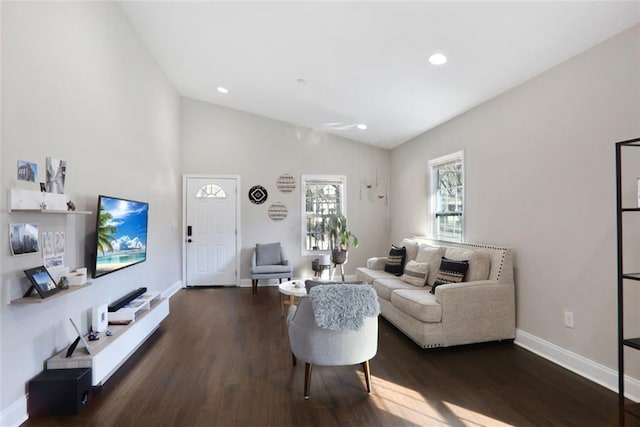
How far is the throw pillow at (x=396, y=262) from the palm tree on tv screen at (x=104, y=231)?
345 centimetres

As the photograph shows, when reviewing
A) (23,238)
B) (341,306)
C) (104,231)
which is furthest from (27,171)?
(341,306)

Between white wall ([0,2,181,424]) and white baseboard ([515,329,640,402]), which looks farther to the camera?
white baseboard ([515,329,640,402])

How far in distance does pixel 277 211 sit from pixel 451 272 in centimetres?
351

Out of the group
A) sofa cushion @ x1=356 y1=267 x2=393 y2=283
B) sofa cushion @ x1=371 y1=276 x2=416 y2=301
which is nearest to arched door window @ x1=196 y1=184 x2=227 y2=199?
sofa cushion @ x1=356 y1=267 x2=393 y2=283

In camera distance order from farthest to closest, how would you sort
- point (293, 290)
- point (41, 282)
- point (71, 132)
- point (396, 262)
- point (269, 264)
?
A: point (269, 264), point (396, 262), point (293, 290), point (71, 132), point (41, 282)

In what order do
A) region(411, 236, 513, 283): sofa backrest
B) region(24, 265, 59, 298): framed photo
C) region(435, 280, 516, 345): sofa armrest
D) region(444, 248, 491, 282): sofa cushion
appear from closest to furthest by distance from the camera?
1. region(24, 265, 59, 298): framed photo
2. region(435, 280, 516, 345): sofa armrest
3. region(411, 236, 513, 283): sofa backrest
4. region(444, 248, 491, 282): sofa cushion

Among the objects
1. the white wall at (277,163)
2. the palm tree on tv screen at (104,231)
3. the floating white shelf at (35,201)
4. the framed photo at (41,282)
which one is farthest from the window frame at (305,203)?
the framed photo at (41,282)

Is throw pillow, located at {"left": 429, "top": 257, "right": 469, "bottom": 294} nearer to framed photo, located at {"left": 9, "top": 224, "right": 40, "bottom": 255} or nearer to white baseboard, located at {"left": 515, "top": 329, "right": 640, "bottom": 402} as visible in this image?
white baseboard, located at {"left": 515, "top": 329, "right": 640, "bottom": 402}

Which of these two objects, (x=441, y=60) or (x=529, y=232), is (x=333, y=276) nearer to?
(x=529, y=232)

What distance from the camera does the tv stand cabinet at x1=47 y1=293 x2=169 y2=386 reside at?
88.6 inches

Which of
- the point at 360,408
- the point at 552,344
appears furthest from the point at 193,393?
the point at 552,344

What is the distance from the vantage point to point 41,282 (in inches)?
82.9

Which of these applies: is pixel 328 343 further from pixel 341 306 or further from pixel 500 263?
pixel 500 263

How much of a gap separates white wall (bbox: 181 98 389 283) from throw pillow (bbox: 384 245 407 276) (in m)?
1.57
